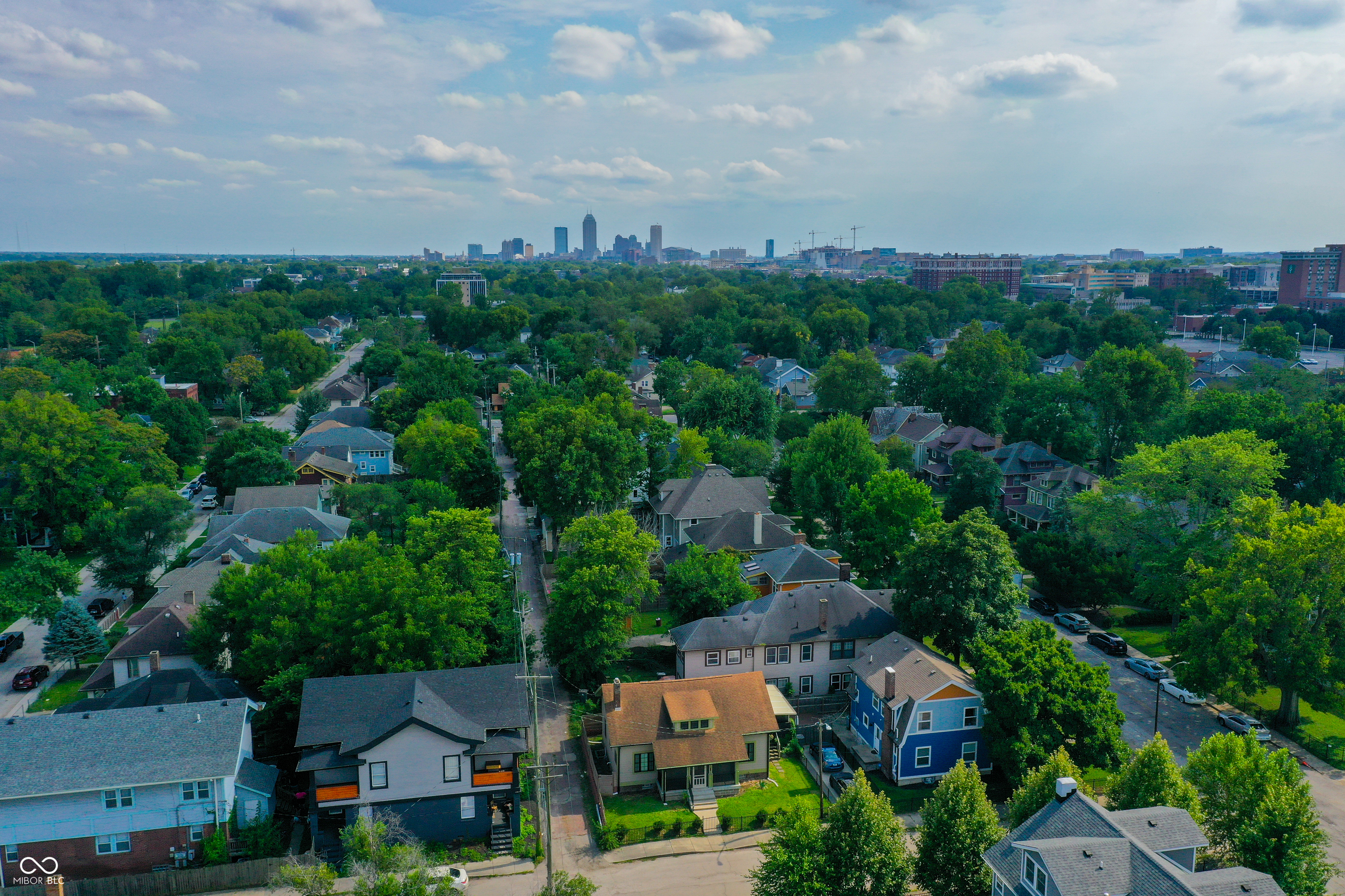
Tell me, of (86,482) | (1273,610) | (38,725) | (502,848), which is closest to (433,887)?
(502,848)

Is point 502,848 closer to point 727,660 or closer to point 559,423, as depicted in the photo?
point 727,660

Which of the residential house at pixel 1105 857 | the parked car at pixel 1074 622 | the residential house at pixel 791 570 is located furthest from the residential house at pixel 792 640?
the residential house at pixel 1105 857

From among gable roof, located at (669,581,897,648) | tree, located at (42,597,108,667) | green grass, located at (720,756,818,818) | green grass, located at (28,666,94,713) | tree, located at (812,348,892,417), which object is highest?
tree, located at (812,348,892,417)

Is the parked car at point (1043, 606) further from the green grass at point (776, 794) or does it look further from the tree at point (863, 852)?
the tree at point (863, 852)

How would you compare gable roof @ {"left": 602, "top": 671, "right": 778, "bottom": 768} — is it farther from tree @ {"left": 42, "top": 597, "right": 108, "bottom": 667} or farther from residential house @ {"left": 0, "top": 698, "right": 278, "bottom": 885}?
tree @ {"left": 42, "top": 597, "right": 108, "bottom": 667}

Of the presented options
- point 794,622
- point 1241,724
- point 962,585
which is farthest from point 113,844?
point 1241,724

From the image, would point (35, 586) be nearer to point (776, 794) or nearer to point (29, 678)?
point (29, 678)

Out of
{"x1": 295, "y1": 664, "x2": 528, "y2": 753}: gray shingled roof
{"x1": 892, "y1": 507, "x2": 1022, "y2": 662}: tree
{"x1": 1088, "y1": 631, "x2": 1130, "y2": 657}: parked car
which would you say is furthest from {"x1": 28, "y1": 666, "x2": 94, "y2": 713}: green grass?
{"x1": 1088, "y1": 631, "x2": 1130, "y2": 657}: parked car
